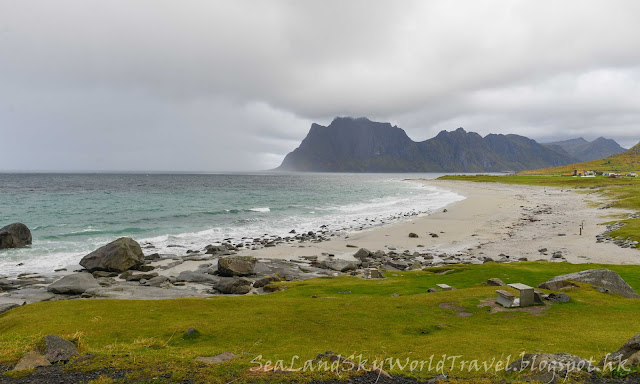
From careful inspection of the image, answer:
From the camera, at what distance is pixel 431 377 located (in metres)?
9.95

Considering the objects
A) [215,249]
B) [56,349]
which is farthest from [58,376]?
[215,249]

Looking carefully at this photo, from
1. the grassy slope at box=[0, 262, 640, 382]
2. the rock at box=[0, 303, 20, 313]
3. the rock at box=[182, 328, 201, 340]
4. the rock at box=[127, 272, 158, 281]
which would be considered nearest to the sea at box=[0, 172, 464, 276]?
the rock at box=[127, 272, 158, 281]

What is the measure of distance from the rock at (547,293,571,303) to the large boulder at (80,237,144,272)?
125ft

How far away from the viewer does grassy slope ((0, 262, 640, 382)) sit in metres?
12.0

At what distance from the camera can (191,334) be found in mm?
15625

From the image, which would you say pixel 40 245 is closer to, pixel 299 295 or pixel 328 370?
pixel 299 295

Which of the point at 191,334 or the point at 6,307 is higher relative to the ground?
the point at 191,334

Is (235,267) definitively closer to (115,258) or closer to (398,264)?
(115,258)

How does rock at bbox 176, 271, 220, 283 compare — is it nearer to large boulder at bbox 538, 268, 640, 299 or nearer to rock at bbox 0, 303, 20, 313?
rock at bbox 0, 303, 20, 313

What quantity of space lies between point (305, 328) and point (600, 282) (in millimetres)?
20746

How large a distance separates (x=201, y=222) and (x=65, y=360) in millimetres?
60677

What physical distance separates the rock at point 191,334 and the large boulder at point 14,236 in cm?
4500

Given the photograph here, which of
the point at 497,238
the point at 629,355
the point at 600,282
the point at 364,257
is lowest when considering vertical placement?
the point at 364,257

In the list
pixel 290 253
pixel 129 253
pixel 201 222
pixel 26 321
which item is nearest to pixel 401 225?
pixel 290 253
